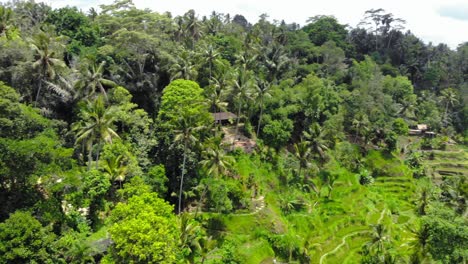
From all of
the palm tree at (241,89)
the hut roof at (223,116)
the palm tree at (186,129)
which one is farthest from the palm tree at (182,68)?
the palm tree at (186,129)

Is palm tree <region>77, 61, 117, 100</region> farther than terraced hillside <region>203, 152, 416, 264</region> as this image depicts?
Yes

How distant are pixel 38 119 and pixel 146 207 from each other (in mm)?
11169

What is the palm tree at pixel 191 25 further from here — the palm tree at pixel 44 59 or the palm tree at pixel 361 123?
the palm tree at pixel 361 123

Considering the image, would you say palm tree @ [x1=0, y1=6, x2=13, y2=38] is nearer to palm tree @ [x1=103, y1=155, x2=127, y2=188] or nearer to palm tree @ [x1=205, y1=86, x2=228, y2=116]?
palm tree @ [x1=103, y1=155, x2=127, y2=188]

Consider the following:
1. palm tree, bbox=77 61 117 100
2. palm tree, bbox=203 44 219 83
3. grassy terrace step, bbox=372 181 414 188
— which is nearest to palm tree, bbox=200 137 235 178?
palm tree, bbox=77 61 117 100

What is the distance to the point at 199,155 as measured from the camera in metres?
43.2

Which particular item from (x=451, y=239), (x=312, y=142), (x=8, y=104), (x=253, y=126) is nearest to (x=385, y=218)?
(x=312, y=142)

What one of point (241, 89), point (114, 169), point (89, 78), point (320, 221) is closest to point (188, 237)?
point (114, 169)

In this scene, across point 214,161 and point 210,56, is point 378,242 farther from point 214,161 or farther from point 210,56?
point 210,56

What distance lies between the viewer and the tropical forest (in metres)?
28.6

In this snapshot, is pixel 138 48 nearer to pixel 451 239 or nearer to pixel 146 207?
pixel 146 207

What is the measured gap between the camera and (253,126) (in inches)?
2267

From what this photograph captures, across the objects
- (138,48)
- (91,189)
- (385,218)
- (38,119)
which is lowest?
(385,218)

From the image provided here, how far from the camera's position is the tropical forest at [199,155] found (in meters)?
28.6
